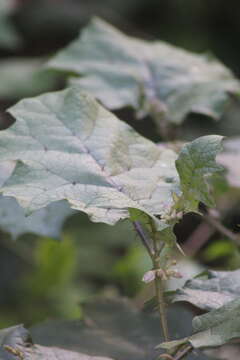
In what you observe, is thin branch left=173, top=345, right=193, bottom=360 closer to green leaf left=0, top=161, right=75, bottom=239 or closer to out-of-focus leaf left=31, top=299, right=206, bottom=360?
out-of-focus leaf left=31, top=299, right=206, bottom=360

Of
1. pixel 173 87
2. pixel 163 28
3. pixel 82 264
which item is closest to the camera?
pixel 173 87

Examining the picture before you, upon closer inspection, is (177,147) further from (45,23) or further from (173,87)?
(45,23)

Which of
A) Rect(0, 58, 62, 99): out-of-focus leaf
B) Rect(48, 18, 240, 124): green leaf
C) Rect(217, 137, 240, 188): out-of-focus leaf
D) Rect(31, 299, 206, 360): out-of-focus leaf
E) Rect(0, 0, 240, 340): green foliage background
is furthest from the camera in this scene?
Rect(0, 58, 62, 99): out-of-focus leaf

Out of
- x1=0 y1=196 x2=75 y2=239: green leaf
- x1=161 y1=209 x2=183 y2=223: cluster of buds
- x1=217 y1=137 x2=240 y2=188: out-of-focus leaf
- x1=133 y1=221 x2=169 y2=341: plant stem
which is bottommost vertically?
x1=133 y1=221 x2=169 y2=341: plant stem

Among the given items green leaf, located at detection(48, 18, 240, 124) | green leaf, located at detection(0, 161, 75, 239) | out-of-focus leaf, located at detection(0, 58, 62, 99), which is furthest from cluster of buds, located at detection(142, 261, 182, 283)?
out-of-focus leaf, located at detection(0, 58, 62, 99)

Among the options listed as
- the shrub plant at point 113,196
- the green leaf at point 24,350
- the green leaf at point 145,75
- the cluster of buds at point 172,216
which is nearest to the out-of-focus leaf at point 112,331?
the shrub plant at point 113,196

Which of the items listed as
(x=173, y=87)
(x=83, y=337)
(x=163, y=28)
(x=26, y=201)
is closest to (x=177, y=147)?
(x=173, y=87)
